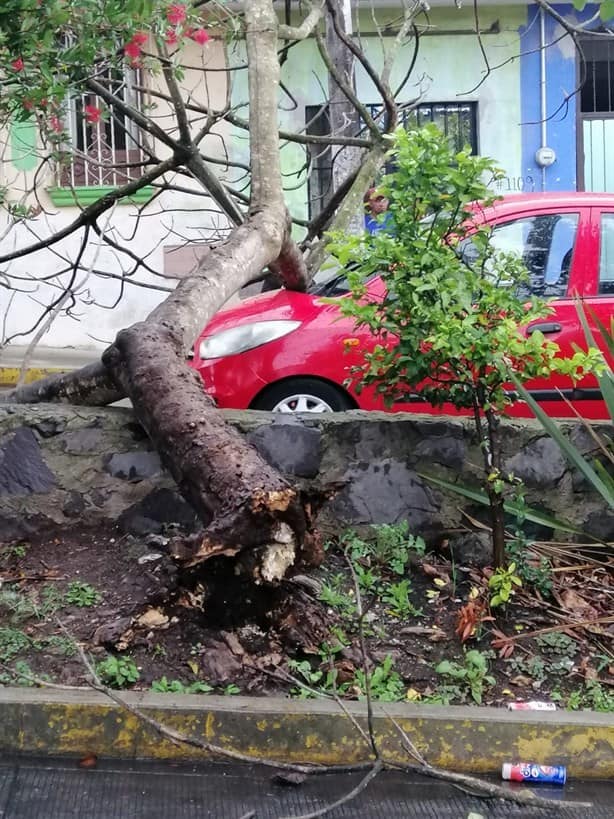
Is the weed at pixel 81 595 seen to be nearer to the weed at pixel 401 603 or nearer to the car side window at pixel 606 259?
the weed at pixel 401 603

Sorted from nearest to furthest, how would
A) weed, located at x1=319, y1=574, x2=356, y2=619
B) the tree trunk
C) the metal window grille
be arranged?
1. weed, located at x1=319, y1=574, x2=356, y2=619
2. the tree trunk
3. the metal window grille

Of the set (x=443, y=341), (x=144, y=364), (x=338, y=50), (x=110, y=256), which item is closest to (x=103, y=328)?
(x=110, y=256)

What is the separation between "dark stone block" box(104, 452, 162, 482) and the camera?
15.0 feet

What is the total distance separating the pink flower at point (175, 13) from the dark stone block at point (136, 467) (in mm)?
2365

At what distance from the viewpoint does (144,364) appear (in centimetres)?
423

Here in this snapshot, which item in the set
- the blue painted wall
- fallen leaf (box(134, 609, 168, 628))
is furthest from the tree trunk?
fallen leaf (box(134, 609, 168, 628))

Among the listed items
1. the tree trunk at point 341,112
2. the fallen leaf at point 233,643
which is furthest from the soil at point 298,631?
the tree trunk at point 341,112

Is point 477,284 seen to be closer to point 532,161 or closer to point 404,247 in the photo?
point 404,247

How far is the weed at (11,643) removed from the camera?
351 centimetres

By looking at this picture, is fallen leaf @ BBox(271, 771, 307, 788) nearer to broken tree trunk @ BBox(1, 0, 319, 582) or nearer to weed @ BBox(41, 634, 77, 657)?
broken tree trunk @ BBox(1, 0, 319, 582)

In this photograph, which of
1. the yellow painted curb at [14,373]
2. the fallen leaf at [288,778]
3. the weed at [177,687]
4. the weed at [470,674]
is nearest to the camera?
the fallen leaf at [288,778]

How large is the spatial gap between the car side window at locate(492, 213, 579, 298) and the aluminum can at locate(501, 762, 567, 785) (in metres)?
4.10

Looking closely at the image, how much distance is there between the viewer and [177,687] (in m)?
3.26

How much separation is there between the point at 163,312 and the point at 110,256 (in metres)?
8.79
